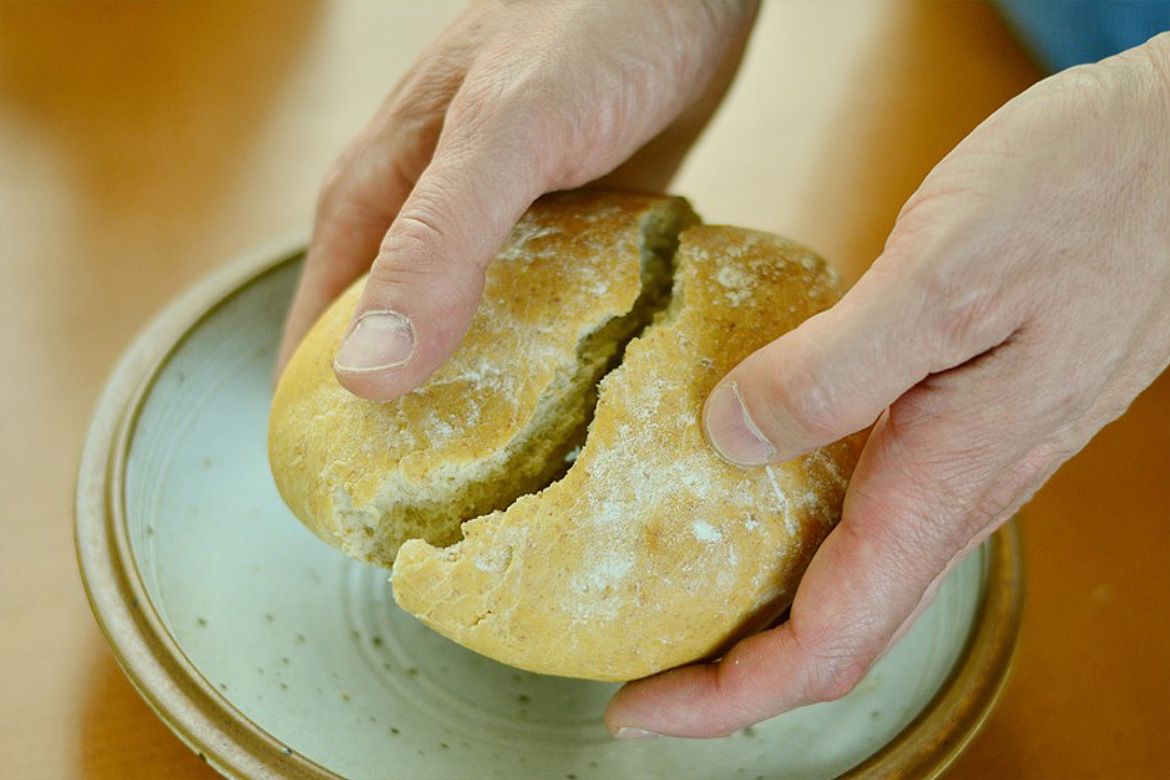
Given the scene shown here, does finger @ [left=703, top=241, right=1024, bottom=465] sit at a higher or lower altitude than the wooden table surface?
higher

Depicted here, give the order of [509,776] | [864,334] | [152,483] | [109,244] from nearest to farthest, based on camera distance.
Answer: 1. [864,334]
2. [509,776]
3. [152,483]
4. [109,244]

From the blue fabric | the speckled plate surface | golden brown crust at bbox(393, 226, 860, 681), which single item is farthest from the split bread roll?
the blue fabric

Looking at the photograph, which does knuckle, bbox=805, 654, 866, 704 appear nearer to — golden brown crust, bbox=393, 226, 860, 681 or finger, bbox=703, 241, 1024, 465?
golden brown crust, bbox=393, 226, 860, 681

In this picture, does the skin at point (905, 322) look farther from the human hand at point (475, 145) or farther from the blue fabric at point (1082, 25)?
the blue fabric at point (1082, 25)

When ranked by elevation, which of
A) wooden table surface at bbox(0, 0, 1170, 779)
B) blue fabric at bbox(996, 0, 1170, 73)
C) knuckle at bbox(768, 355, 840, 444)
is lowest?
wooden table surface at bbox(0, 0, 1170, 779)

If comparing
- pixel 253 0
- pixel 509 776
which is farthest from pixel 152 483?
pixel 253 0

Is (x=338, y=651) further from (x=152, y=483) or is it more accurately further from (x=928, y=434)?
(x=928, y=434)

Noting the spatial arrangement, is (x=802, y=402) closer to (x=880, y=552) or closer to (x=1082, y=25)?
(x=880, y=552)
